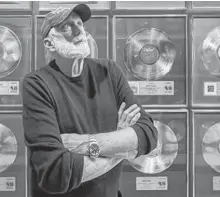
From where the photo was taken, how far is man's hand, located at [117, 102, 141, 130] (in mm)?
1354

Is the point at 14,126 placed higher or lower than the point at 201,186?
higher

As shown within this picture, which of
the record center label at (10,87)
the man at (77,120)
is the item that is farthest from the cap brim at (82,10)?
the record center label at (10,87)

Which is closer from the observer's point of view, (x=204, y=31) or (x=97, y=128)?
(x=97, y=128)

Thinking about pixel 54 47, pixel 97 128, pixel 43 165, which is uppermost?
pixel 54 47

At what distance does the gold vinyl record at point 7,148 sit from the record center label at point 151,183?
0.54m

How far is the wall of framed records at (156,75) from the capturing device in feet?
5.57

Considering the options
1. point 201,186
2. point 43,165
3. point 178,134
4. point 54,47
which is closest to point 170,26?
point 178,134

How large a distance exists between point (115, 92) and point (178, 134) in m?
0.49

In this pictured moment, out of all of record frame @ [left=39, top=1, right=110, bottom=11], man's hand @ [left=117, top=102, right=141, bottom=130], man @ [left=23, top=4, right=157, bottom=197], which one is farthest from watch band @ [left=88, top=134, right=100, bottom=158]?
record frame @ [left=39, top=1, right=110, bottom=11]

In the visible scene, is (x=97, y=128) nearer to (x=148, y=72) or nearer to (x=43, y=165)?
(x=43, y=165)

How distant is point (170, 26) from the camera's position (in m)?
1.72

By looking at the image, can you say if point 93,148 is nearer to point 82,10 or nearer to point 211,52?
point 82,10

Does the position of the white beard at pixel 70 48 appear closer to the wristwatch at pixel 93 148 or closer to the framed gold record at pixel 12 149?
the wristwatch at pixel 93 148

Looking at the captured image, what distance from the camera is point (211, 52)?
173 centimetres
